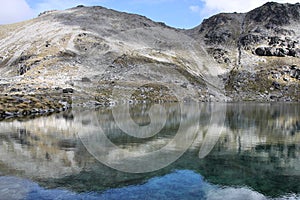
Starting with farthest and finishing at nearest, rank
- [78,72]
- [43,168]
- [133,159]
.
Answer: [78,72] → [133,159] → [43,168]

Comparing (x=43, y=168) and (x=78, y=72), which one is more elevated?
(x=78, y=72)

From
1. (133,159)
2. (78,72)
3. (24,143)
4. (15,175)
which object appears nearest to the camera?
(15,175)

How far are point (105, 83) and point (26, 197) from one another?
14753cm

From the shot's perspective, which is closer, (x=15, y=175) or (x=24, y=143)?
(x=15, y=175)

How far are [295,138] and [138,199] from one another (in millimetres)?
41986

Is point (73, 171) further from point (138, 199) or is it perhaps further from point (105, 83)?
point (105, 83)

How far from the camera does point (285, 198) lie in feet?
79.5

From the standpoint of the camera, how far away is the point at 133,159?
1446 inches

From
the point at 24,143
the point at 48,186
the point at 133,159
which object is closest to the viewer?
the point at 48,186

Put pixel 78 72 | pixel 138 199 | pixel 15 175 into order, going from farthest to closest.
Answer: pixel 78 72 < pixel 15 175 < pixel 138 199

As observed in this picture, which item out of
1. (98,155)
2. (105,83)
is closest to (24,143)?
(98,155)

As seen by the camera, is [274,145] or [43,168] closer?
[43,168]

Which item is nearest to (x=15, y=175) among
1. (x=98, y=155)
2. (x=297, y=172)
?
(x=98, y=155)

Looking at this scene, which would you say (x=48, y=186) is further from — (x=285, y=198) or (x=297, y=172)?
(x=297, y=172)
